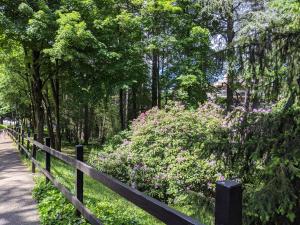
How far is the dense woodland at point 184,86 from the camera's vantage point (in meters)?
3.26

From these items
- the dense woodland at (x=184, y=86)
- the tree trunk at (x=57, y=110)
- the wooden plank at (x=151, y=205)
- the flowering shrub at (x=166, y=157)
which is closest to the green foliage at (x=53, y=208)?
the wooden plank at (x=151, y=205)

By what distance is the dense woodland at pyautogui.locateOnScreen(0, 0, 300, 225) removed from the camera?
3.26m

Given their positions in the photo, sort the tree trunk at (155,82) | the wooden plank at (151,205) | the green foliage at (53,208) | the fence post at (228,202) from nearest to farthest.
Answer: the fence post at (228,202) → the wooden plank at (151,205) → the green foliage at (53,208) → the tree trunk at (155,82)

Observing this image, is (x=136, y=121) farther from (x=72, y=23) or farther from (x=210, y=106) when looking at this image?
(x=72, y=23)

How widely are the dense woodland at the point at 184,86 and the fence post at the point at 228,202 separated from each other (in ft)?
4.78

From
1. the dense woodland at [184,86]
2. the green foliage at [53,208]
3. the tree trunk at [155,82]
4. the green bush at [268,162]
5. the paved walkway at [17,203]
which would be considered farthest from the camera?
the tree trunk at [155,82]

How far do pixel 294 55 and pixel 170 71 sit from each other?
17101 millimetres

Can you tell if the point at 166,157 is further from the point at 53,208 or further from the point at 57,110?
the point at 57,110

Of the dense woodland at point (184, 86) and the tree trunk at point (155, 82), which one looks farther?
the tree trunk at point (155, 82)

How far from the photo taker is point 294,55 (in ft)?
10.4

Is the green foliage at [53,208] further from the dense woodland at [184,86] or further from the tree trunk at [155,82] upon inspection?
the tree trunk at [155,82]

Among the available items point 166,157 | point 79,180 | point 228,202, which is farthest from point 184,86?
point 228,202

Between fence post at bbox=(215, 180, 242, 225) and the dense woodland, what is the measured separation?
1.46 metres

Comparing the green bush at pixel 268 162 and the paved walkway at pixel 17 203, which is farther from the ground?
the green bush at pixel 268 162
